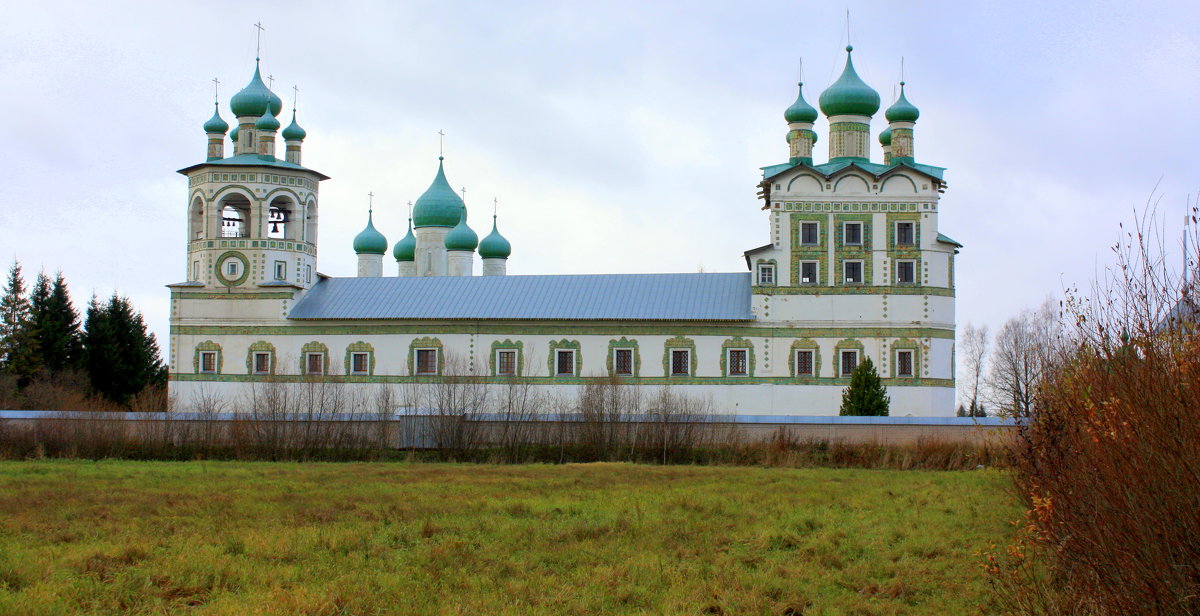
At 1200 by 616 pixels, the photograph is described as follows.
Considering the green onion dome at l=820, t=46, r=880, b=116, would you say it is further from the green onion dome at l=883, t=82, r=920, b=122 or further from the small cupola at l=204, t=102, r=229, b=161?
the small cupola at l=204, t=102, r=229, b=161

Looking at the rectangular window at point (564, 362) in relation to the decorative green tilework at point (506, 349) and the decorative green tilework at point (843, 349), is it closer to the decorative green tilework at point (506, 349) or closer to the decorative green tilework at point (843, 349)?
the decorative green tilework at point (506, 349)

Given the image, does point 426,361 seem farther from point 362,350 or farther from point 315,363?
point 315,363

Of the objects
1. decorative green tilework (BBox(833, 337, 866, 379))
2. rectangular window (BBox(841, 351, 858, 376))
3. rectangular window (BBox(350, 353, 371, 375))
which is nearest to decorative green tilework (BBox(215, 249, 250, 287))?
rectangular window (BBox(350, 353, 371, 375))

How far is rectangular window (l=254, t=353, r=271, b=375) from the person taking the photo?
3681cm

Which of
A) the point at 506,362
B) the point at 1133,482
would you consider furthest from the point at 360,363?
the point at 1133,482

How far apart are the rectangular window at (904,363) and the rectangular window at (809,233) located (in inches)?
147

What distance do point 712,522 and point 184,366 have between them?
25.9 m

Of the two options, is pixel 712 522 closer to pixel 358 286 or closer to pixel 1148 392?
pixel 1148 392

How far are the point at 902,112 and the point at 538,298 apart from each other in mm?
11628

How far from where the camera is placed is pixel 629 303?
35.8m

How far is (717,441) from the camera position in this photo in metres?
28.5

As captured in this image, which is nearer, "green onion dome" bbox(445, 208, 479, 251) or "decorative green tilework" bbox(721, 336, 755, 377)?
"decorative green tilework" bbox(721, 336, 755, 377)

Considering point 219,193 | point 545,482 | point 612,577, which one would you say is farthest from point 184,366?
point 612,577

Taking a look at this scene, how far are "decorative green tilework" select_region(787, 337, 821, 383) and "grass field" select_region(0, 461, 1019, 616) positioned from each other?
542 inches
